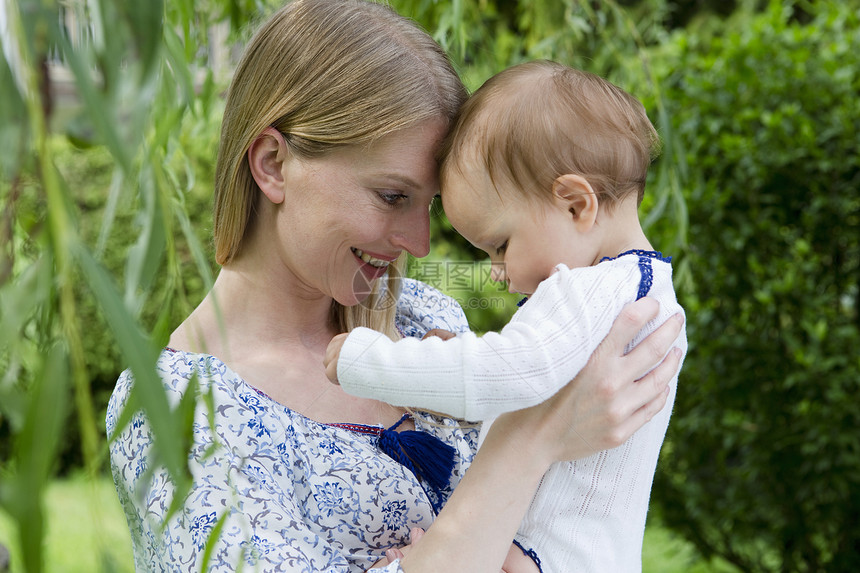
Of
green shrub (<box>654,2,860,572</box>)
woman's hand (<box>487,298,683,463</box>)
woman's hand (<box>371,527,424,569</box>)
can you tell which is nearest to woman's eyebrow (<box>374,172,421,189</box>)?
woman's hand (<box>487,298,683,463</box>)

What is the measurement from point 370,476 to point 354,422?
11 cm

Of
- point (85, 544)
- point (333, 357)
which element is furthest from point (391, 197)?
point (85, 544)

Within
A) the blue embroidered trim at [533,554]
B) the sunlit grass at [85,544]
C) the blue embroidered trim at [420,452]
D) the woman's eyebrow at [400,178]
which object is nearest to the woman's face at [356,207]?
the woman's eyebrow at [400,178]

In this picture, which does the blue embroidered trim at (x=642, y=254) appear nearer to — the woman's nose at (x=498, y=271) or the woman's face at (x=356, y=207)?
the woman's nose at (x=498, y=271)

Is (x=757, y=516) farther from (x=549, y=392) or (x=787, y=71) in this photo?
(x=549, y=392)

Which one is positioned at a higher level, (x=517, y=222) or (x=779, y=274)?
(x=517, y=222)

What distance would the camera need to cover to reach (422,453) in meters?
1.34

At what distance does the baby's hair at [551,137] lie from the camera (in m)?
1.20

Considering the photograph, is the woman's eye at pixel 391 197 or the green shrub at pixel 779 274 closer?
the woman's eye at pixel 391 197

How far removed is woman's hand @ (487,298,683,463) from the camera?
108 centimetres

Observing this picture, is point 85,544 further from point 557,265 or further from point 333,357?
point 557,265

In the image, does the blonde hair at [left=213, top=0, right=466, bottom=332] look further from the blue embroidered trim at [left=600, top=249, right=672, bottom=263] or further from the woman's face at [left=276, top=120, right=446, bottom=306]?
the blue embroidered trim at [left=600, top=249, right=672, bottom=263]

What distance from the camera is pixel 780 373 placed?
2.94 m

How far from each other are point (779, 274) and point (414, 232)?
1979mm
